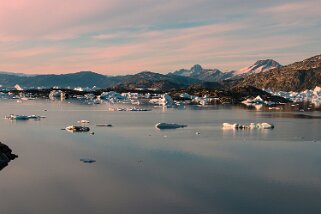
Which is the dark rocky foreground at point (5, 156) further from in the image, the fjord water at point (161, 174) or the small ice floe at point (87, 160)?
the small ice floe at point (87, 160)

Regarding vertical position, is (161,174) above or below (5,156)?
below

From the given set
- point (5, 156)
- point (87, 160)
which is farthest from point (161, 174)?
point (5, 156)

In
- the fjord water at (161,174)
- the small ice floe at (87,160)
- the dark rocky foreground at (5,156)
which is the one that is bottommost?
the fjord water at (161,174)

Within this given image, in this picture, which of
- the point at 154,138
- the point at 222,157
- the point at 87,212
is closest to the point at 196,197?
the point at 87,212

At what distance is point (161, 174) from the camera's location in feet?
116

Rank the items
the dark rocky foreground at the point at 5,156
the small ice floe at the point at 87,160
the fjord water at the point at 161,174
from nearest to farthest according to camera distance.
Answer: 1. the fjord water at the point at 161,174
2. the dark rocky foreground at the point at 5,156
3. the small ice floe at the point at 87,160

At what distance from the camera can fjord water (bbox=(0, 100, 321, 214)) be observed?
27500mm

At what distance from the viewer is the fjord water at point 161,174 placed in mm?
Result: 27500

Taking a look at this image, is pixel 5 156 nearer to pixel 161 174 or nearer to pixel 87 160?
pixel 87 160

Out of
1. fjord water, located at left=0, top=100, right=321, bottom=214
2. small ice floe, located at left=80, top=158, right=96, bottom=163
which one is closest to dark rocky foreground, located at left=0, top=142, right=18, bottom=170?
fjord water, located at left=0, top=100, right=321, bottom=214

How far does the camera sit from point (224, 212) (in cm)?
2600

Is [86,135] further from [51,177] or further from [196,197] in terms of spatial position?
[196,197]

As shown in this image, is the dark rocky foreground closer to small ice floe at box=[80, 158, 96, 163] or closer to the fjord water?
the fjord water

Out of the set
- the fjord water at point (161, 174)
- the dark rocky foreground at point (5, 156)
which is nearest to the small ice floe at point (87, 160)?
the fjord water at point (161, 174)
